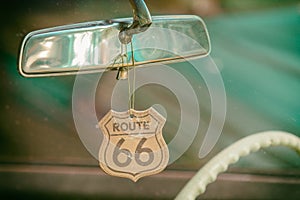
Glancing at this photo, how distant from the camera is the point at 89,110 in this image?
195cm

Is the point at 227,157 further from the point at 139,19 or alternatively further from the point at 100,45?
the point at 100,45

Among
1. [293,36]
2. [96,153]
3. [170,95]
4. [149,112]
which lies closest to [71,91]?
[96,153]

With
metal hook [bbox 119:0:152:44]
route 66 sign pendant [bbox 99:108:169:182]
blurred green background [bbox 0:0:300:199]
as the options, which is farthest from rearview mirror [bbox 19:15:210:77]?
blurred green background [bbox 0:0:300:199]

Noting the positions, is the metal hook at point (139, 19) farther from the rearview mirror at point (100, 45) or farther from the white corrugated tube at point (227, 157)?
the white corrugated tube at point (227, 157)

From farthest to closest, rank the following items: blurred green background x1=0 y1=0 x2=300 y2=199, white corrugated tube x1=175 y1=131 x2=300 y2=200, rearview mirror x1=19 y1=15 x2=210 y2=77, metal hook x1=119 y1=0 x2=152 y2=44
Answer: blurred green background x1=0 y1=0 x2=300 y2=199, rearview mirror x1=19 y1=15 x2=210 y2=77, metal hook x1=119 y1=0 x2=152 y2=44, white corrugated tube x1=175 y1=131 x2=300 y2=200

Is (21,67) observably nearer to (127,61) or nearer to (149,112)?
(127,61)

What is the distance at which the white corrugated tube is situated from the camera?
1.08 feet

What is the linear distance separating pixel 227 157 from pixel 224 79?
60.5 inches

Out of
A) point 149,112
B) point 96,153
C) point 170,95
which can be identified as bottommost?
point 96,153

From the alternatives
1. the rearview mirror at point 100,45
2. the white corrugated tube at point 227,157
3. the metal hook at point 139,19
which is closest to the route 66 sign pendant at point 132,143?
the rearview mirror at point 100,45

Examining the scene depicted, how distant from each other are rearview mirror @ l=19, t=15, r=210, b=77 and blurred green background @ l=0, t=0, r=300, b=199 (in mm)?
928

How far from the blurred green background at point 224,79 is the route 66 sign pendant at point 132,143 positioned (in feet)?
1.20

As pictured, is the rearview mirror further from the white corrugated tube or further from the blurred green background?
the blurred green background

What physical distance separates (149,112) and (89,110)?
0.73m
